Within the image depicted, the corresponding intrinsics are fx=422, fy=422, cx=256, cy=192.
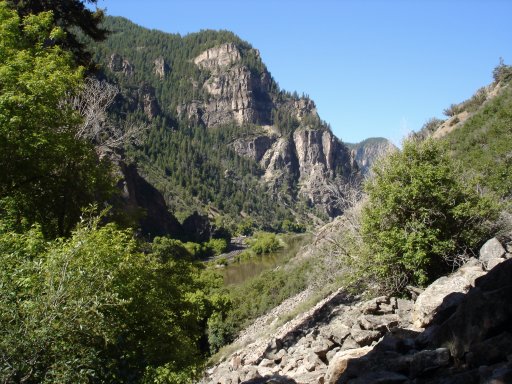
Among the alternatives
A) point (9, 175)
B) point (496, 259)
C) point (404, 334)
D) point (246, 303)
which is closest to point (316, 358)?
point (404, 334)

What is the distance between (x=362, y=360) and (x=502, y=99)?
3025 cm

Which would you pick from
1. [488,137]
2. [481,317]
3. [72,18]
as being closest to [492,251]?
[481,317]

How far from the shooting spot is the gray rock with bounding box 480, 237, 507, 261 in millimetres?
10891

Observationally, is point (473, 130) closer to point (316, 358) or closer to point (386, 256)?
point (386, 256)

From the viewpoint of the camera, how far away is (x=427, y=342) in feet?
21.4

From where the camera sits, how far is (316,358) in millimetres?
9289

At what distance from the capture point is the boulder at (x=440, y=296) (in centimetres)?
773

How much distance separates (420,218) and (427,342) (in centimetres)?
676

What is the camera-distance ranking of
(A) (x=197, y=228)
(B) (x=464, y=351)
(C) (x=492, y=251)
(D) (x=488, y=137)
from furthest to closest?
(A) (x=197, y=228), (D) (x=488, y=137), (C) (x=492, y=251), (B) (x=464, y=351)

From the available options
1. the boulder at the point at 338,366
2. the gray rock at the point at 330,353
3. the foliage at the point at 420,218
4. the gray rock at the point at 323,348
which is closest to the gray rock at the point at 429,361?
the boulder at the point at 338,366

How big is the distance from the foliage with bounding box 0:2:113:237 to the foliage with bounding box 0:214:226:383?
1.98 metres

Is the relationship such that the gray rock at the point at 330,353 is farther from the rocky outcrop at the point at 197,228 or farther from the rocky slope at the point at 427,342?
the rocky outcrop at the point at 197,228

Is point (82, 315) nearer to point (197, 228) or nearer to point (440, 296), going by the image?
point (440, 296)

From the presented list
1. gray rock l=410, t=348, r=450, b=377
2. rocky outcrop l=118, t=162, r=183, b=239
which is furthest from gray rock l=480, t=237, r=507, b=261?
rocky outcrop l=118, t=162, r=183, b=239
